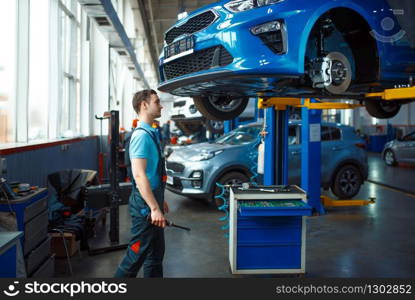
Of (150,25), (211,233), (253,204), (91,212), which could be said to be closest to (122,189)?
(91,212)

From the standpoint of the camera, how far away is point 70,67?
823cm

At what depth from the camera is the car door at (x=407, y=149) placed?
12328mm

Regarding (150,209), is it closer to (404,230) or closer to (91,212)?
(91,212)

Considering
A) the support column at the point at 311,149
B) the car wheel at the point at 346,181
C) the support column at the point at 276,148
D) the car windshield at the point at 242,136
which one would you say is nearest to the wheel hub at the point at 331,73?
the support column at the point at 276,148

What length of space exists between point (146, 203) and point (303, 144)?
3.94 m

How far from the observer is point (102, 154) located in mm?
9172

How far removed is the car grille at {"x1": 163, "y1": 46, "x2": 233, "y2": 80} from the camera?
9.70 ft

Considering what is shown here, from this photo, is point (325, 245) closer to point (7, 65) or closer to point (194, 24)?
point (194, 24)

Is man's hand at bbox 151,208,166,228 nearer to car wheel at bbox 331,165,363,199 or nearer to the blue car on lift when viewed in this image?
the blue car on lift

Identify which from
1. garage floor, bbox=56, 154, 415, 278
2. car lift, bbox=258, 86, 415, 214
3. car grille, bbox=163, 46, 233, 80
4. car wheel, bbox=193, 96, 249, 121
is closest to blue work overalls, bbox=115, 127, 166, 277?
car grille, bbox=163, 46, 233, 80

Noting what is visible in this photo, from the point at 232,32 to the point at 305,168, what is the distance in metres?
3.64

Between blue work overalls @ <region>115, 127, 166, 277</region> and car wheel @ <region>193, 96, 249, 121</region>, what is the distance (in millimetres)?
1860

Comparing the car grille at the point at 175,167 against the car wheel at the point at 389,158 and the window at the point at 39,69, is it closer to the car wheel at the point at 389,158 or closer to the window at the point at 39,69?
the window at the point at 39,69

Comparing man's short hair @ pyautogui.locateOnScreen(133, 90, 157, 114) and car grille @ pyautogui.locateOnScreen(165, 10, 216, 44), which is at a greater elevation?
car grille @ pyautogui.locateOnScreen(165, 10, 216, 44)
